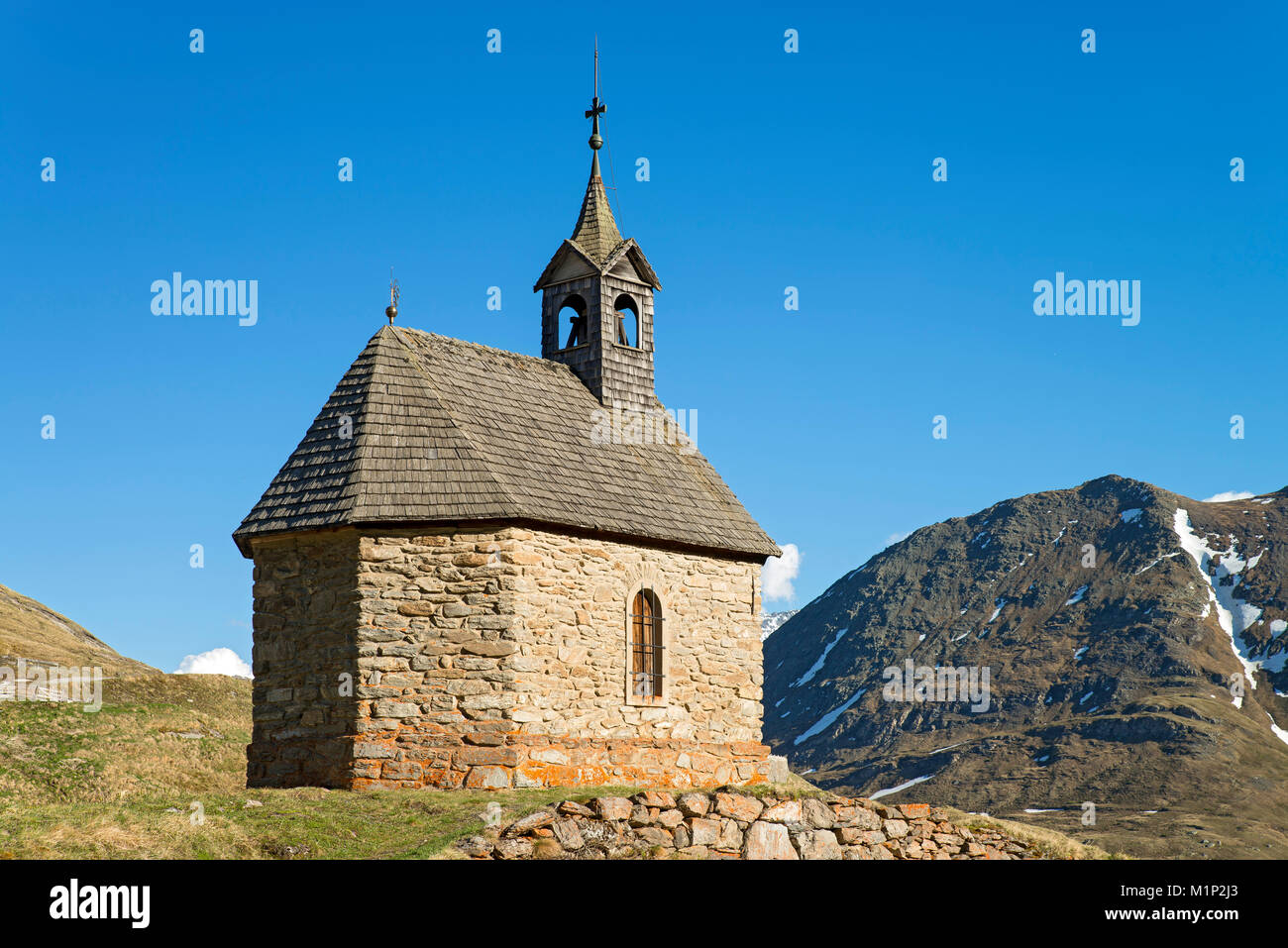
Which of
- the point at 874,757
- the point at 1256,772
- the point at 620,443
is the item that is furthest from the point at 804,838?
the point at 874,757

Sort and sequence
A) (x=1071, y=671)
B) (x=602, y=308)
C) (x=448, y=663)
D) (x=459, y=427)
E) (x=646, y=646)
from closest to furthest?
(x=448, y=663), (x=459, y=427), (x=646, y=646), (x=602, y=308), (x=1071, y=671)

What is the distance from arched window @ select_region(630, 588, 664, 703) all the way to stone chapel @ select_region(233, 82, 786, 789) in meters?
0.04

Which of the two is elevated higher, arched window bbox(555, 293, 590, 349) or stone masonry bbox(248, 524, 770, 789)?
arched window bbox(555, 293, 590, 349)

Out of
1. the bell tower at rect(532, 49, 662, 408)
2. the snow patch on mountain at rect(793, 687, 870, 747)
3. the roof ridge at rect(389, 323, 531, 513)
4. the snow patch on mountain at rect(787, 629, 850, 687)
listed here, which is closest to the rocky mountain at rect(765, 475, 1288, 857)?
the snow patch on mountain at rect(793, 687, 870, 747)

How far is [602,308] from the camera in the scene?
94.4 feet

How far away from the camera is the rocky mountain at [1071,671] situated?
3999 inches

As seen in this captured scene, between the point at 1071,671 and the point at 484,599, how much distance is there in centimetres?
12776

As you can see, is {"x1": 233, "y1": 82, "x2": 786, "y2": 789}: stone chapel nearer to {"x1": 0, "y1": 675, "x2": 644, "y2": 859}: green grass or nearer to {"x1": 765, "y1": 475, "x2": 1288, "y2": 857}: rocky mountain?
{"x1": 0, "y1": 675, "x2": 644, "y2": 859}: green grass

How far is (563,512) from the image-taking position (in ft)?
73.0

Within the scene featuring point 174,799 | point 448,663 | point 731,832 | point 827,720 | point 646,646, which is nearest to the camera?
point 174,799

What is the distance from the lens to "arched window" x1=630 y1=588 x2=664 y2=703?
76.9 feet

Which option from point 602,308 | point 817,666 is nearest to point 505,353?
point 602,308

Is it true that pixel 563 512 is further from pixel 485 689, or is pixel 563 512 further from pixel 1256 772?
pixel 1256 772

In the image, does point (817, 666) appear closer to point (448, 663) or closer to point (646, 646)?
point (646, 646)
